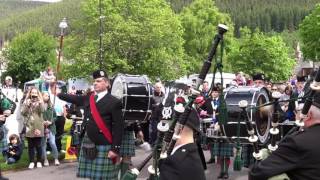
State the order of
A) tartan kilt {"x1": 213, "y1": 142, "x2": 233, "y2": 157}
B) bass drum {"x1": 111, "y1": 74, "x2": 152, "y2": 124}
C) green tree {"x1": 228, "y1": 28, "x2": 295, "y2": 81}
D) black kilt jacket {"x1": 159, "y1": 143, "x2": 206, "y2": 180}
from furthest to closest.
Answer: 1. green tree {"x1": 228, "y1": 28, "x2": 295, "y2": 81}
2. tartan kilt {"x1": 213, "y1": 142, "x2": 233, "y2": 157}
3. bass drum {"x1": 111, "y1": 74, "x2": 152, "y2": 124}
4. black kilt jacket {"x1": 159, "y1": 143, "x2": 206, "y2": 180}

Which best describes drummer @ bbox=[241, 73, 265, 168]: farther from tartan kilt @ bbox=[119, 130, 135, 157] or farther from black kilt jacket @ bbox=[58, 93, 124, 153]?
black kilt jacket @ bbox=[58, 93, 124, 153]

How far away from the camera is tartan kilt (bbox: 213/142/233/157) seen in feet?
27.3

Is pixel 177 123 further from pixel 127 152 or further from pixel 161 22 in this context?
pixel 161 22

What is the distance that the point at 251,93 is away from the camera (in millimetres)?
7078

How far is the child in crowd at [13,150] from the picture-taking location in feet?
31.1

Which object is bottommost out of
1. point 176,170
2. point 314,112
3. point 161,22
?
point 176,170

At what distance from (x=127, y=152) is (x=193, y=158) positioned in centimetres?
428

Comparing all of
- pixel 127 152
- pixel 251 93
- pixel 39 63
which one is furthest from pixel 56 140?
pixel 39 63

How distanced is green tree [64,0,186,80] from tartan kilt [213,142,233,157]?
23304mm

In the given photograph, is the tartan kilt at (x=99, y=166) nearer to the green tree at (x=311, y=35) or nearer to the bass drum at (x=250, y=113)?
the bass drum at (x=250, y=113)

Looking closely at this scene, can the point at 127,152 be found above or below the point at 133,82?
below

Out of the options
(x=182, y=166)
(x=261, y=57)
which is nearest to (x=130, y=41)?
(x=261, y=57)

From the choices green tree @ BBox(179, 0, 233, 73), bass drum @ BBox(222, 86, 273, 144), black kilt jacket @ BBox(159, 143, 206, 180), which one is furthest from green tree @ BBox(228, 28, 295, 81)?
black kilt jacket @ BBox(159, 143, 206, 180)

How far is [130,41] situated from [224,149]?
999 inches
